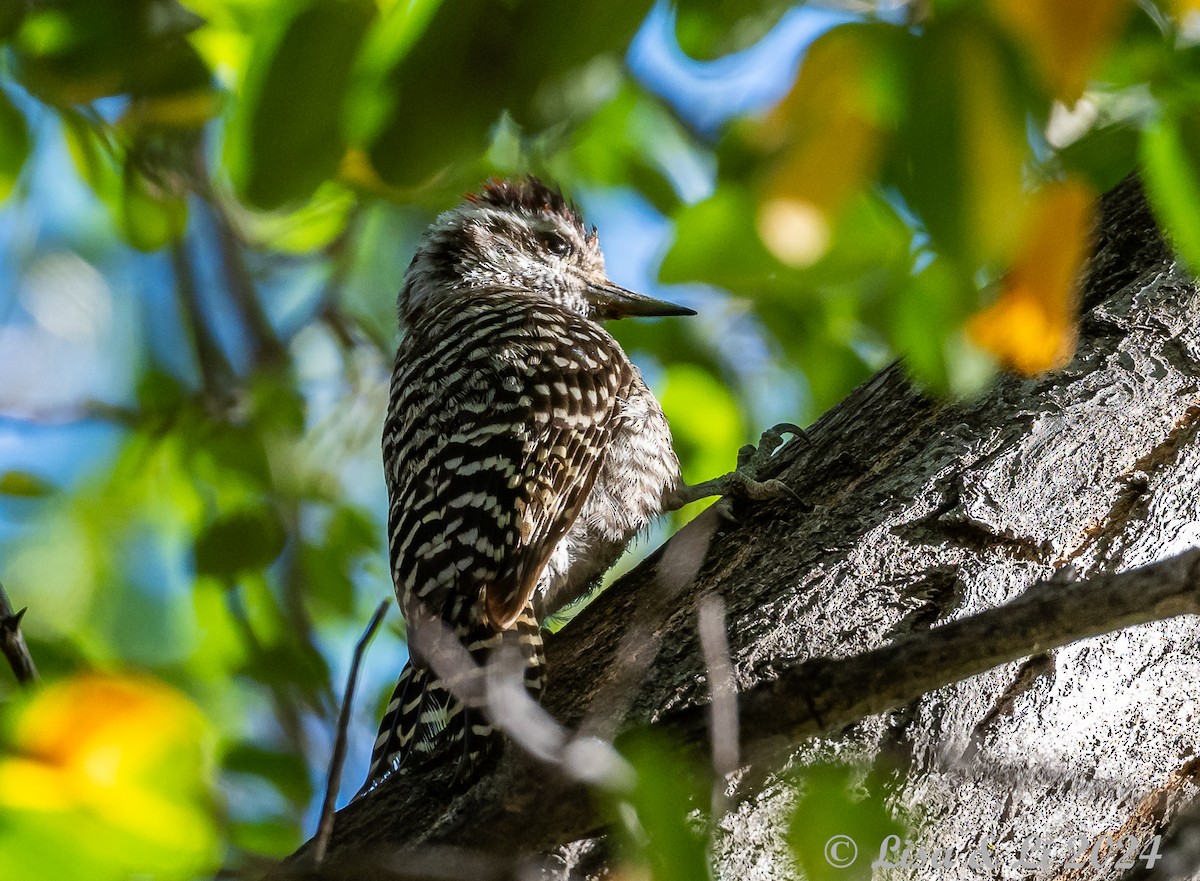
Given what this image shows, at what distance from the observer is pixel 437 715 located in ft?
9.02

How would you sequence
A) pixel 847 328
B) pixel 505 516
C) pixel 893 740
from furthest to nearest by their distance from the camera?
pixel 847 328 < pixel 505 516 < pixel 893 740

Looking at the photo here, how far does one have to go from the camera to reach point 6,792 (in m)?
1.51

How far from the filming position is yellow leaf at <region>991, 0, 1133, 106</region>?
4.50 feet

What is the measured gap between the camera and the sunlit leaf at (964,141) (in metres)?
1.30

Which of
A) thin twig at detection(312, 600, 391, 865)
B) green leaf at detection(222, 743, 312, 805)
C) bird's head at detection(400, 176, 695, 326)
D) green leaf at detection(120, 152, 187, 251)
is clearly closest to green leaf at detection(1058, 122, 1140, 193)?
thin twig at detection(312, 600, 391, 865)

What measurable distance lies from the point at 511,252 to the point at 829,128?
3.58 m

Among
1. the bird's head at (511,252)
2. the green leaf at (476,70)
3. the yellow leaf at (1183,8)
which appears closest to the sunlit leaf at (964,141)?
the green leaf at (476,70)

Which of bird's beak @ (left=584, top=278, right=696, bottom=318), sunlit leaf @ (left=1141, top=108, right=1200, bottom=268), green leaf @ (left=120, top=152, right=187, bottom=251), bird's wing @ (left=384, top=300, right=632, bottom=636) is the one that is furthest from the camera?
bird's beak @ (left=584, top=278, right=696, bottom=318)

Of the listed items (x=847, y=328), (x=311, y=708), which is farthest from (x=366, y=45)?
(x=847, y=328)

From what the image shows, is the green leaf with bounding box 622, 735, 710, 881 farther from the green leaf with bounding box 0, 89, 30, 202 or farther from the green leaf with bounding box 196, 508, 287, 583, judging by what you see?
the green leaf with bounding box 196, 508, 287, 583

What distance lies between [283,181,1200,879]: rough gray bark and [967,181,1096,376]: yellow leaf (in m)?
0.24

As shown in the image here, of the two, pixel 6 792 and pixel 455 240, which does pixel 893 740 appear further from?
pixel 455 240

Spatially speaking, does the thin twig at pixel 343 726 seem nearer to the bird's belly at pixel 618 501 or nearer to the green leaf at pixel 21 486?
the bird's belly at pixel 618 501

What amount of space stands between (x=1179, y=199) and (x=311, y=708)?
2474 mm
